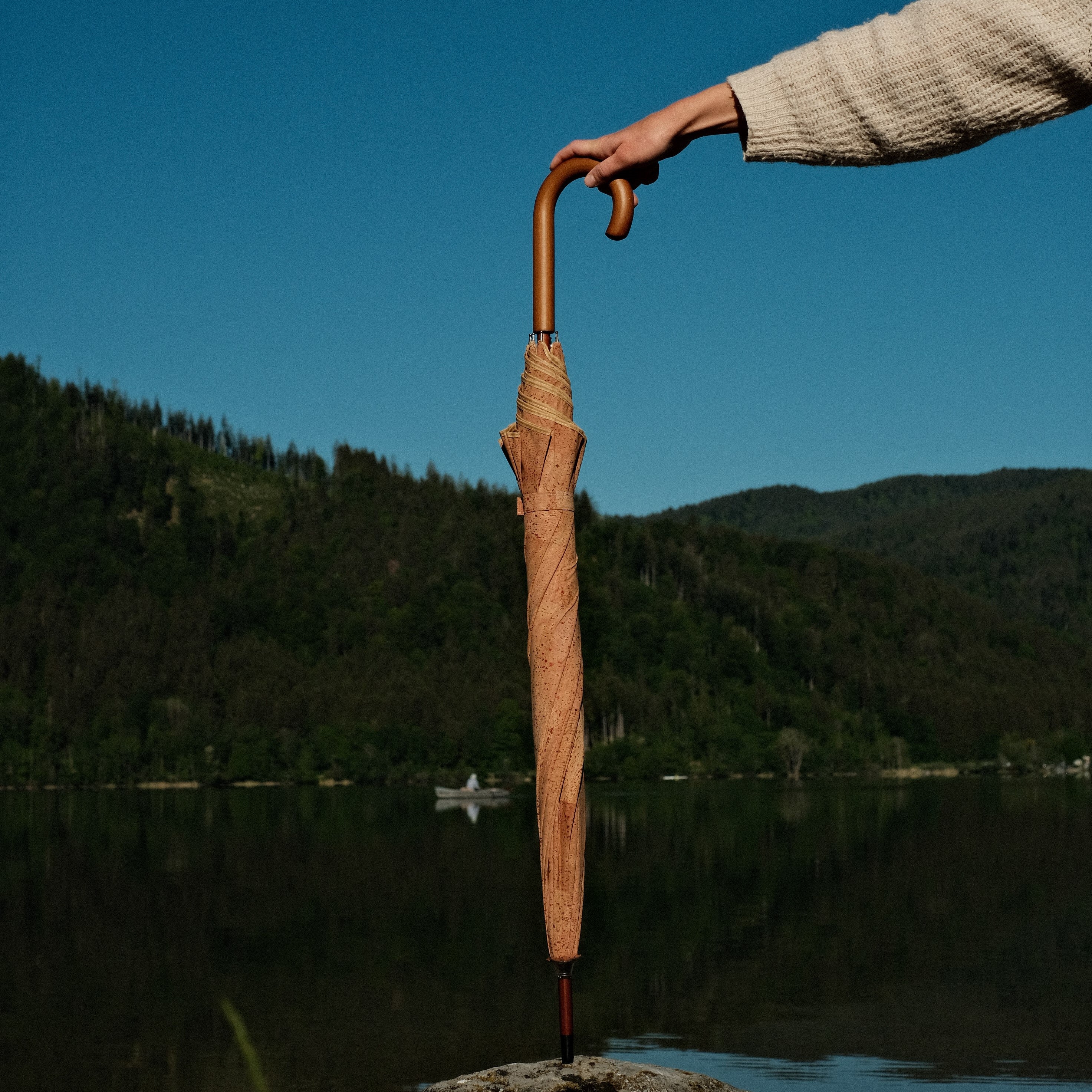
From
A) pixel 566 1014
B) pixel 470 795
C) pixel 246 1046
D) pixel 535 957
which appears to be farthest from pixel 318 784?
pixel 246 1046

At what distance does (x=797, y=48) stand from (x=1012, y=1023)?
1421 inches

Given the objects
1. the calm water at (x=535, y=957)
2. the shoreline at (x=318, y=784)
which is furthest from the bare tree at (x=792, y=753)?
the calm water at (x=535, y=957)

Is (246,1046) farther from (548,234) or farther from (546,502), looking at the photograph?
(548,234)

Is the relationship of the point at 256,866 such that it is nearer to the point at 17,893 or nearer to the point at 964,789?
the point at 17,893

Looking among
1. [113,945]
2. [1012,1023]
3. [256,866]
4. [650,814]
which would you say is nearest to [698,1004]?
[1012,1023]

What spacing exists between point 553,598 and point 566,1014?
1378mm

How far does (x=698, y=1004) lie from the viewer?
3781 centimetres

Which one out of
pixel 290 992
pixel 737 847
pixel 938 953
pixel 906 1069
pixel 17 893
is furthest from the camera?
pixel 737 847

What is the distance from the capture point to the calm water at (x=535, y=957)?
32.2 meters

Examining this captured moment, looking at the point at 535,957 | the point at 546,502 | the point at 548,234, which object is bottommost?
the point at 535,957

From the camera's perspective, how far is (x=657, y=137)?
148 inches

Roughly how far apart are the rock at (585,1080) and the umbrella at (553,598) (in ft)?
0.36

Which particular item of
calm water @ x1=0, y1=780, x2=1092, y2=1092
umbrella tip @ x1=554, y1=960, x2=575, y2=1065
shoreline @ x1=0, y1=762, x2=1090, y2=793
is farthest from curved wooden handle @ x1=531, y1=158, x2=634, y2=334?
shoreline @ x1=0, y1=762, x2=1090, y2=793

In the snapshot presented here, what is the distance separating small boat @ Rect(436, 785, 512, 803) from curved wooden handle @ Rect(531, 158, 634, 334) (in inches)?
5268
